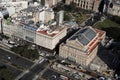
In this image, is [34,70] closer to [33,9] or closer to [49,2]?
[33,9]

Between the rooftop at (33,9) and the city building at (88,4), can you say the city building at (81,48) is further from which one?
the city building at (88,4)

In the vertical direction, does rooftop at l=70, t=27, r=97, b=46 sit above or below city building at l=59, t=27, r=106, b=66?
above

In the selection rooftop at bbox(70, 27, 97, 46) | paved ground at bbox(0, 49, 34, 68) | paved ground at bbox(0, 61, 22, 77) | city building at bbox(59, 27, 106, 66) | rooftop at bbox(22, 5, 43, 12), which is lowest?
paved ground at bbox(0, 61, 22, 77)

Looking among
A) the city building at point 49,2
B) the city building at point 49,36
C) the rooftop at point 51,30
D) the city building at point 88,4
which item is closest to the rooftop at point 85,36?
the city building at point 49,36

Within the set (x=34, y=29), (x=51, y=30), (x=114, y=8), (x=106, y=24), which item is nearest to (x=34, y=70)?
(x=34, y=29)

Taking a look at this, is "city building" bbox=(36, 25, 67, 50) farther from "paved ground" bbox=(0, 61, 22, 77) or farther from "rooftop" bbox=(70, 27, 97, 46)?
"paved ground" bbox=(0, 61, 22, 77)

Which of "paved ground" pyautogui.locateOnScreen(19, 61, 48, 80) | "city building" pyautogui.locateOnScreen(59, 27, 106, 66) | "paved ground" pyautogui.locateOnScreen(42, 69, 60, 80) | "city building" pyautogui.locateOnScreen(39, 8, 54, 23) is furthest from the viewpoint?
"city building" pyautogui.locateOnScreen(39, 8, 54, 23)

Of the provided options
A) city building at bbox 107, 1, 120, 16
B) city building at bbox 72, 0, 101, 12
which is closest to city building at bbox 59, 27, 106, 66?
city building at bbox 107, 1, 120, 16
